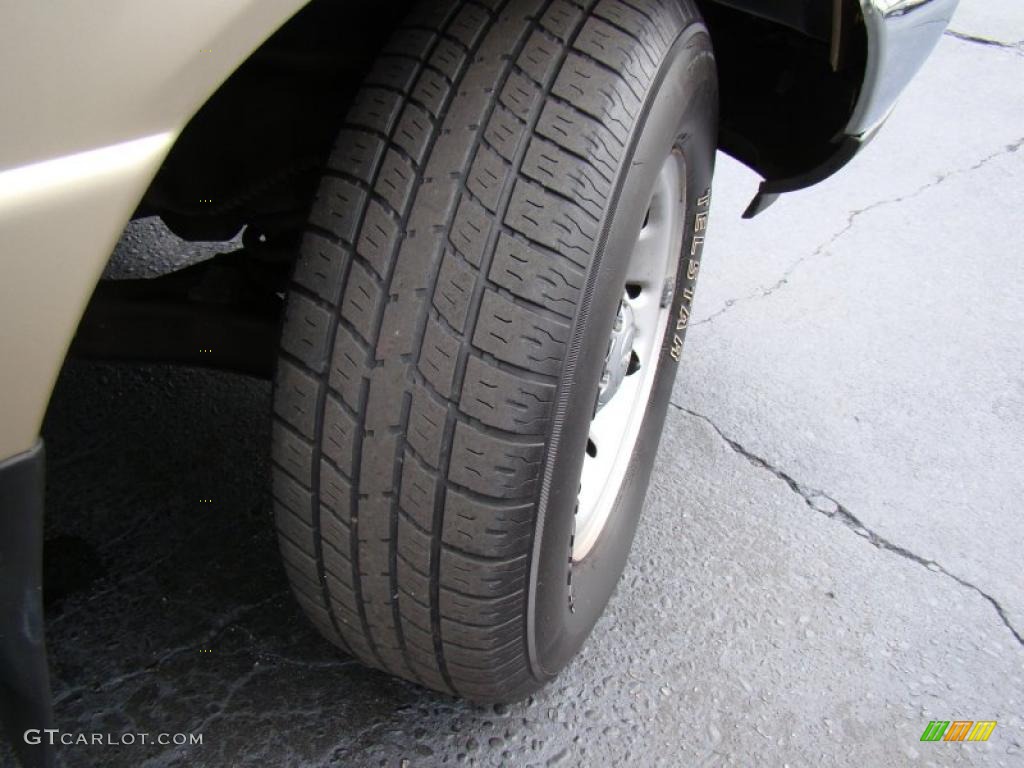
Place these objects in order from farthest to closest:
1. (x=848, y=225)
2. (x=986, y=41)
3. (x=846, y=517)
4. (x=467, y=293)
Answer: (x=986, y=41) → (x=848, y=225) → (x=846, y=517) → (x=467, y=293)

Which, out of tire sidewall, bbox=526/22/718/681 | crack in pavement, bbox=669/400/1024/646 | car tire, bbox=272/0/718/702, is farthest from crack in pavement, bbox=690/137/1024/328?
car tire, bbox=272/0/718/702

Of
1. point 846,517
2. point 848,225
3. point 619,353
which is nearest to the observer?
point 619,353

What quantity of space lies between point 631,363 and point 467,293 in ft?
2.89

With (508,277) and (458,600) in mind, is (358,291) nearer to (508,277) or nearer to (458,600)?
(508,277)

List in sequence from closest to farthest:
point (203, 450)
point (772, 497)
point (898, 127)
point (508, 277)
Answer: point (508, 277)
point (203, 450)
point (772, 497)
point (898, 127)

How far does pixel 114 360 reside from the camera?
150cm

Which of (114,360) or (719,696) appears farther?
(719,696)

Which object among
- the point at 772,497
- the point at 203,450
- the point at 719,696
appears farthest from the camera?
the point at 772,497

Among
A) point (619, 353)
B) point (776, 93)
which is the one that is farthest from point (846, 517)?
point (776, 93)

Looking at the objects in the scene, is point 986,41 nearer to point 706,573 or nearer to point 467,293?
point 706,573

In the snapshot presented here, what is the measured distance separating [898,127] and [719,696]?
320 cm

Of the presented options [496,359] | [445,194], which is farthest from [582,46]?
[496,359]

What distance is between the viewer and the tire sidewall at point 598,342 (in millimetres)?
1096

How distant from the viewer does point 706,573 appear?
1.88 m
